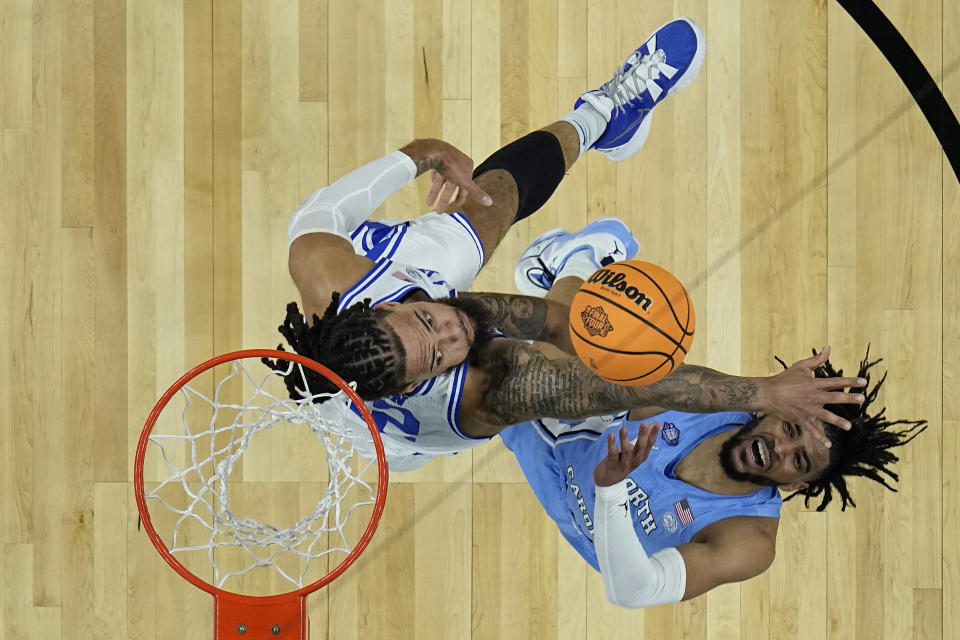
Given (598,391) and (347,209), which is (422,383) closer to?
(598,391)

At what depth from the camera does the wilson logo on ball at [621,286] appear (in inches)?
83.7

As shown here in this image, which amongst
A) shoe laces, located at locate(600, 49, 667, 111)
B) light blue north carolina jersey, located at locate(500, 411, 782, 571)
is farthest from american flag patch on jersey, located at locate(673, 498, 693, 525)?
shoe laces, located at locate(600, 49, 667, 111)

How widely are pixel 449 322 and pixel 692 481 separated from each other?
0.96 meters

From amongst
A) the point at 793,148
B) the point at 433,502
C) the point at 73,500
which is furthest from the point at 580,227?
the point at 73,500

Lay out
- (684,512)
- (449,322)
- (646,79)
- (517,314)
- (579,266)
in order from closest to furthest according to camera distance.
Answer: (449,322) < (517,314) < (684,512) < (579,266) < (646,79)

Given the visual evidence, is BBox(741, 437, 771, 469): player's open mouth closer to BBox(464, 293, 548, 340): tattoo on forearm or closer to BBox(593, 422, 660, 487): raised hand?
BBox(593, 422, 660, 487): raised hand

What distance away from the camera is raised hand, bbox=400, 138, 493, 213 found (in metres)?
2.52

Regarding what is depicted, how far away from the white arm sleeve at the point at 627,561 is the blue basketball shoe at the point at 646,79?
1.32 metres

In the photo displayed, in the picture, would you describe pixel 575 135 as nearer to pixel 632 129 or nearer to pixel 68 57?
pixel 632 129

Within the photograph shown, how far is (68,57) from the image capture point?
3115mm

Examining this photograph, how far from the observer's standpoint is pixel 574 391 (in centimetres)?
212

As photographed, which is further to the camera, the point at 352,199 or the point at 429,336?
the point at 352,199

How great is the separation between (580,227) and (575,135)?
1.25ft

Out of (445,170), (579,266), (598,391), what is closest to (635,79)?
(579,266)
